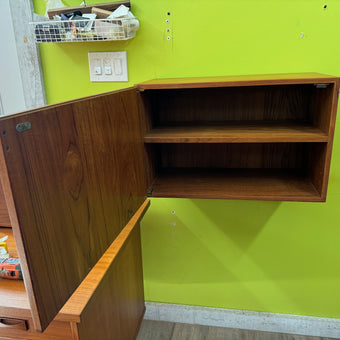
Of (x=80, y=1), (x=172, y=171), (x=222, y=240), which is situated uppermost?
(x=80, y=1)

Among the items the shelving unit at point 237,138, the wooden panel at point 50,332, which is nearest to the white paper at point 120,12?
the shelving unit at point 237,138

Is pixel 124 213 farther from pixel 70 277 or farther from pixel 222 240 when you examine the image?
pixel 222 240

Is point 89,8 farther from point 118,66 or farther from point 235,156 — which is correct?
point 235,156

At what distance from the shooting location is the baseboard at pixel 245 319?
4.94 ft

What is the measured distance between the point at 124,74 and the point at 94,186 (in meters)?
0.78

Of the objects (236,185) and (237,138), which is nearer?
(237,138)

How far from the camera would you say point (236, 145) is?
1241 mm

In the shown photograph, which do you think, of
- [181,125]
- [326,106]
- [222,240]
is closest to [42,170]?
[181,125]

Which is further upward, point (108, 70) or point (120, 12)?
point (120, 12)

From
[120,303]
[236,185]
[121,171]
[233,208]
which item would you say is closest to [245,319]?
[233,208]

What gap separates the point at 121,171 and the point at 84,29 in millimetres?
653

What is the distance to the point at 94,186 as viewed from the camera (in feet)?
2.23

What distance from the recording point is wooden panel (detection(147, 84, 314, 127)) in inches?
45.9

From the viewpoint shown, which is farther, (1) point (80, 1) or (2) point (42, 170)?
(1) point (80, 1)
